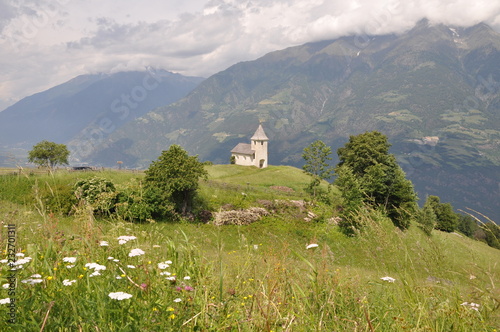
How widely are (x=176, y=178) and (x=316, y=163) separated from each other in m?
22.2

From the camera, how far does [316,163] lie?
42.8 meters

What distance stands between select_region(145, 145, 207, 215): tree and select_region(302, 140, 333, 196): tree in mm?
18248

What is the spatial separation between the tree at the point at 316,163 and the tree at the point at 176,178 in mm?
18248

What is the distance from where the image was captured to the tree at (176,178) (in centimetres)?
2653

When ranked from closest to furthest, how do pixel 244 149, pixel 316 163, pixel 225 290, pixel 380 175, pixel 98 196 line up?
pixel 225 290, pixel 98 196, pixel 380 175, pixel 316 163, pixel 244 149

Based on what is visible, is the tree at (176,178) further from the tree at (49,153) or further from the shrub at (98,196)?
the tree at (49,153)

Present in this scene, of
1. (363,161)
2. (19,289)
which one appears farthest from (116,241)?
(363,161)

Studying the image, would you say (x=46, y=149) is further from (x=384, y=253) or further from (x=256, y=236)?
(x=384, y=253)

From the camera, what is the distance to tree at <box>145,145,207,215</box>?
26531mm

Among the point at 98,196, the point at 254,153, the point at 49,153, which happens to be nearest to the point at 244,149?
the point at 254,153

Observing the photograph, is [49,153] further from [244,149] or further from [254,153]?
[254,153]

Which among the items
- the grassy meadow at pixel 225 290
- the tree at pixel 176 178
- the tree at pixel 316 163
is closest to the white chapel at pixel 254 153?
the tree at pixel 316 163

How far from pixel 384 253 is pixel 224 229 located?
22954mm

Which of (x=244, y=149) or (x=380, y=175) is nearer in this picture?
(x=380, y=175)
